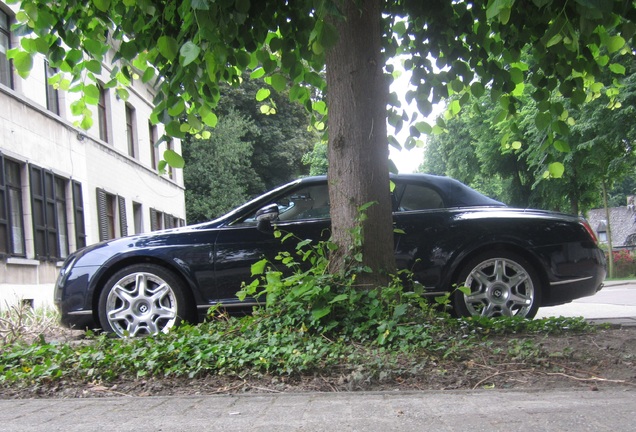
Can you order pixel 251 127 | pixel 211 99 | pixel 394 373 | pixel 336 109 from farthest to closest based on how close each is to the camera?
pixel 251 127 < pixel 211 99 < pixel 336 109 < pixel 394 373

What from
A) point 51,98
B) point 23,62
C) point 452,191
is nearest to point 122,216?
point 51,98

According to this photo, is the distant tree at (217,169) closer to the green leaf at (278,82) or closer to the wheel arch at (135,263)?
the wheel arch at (135,263)

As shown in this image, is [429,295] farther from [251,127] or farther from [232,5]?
[251,127]

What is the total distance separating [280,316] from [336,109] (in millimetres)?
1695

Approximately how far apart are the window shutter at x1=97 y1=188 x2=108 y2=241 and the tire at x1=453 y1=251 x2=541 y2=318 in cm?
1578

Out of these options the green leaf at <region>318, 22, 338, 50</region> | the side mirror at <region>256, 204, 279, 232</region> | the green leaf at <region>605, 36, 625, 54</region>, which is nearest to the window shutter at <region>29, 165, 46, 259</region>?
the side mirror at <region>256, 204, 279, 232</region>

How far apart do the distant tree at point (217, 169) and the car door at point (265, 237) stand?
1320 inches

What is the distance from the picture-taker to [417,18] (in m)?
6.59

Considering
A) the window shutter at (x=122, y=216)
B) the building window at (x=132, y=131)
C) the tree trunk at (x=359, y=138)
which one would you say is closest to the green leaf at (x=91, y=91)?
the tree trunk at (x=359, y=138)

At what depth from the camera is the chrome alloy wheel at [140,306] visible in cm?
645

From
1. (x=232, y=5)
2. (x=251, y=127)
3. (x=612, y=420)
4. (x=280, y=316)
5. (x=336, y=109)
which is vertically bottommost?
(x=612, y=420)

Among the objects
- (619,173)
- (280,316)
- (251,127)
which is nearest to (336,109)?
(280,316)

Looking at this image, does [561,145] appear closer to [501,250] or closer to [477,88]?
[477,88]

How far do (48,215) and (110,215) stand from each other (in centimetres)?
571
